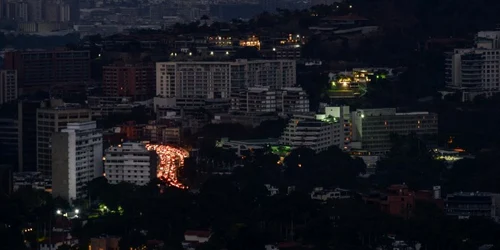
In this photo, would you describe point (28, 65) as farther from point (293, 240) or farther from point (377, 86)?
point (293, 240)

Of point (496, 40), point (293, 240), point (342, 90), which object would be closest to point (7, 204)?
point (293, 240)

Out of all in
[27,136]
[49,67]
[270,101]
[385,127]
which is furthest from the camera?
[49,67]

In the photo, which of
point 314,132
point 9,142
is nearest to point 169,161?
point 314,132

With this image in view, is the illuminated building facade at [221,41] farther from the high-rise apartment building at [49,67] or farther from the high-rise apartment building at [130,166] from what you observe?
the high-rise apartment building at [130,166]

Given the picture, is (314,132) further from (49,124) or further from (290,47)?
(290,47)

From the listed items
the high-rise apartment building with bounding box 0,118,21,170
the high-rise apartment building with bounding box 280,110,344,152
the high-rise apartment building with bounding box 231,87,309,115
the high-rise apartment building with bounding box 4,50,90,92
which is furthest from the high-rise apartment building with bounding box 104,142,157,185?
the high-rise apartment building with bounding box 4,50,90,92

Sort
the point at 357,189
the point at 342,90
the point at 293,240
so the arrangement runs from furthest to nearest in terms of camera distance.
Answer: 1. the point at 342,90
2. the point at 357,189
3. the point at 293,240
